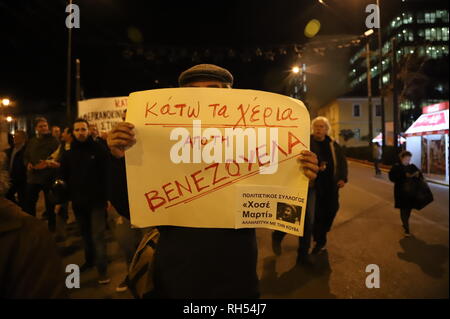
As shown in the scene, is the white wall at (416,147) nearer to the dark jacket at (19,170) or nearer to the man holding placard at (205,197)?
the man holding placard at (205,197)

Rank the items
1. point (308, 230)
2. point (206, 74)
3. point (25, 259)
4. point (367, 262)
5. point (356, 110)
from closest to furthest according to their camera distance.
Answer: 1. point (25, 259)
2. point (206, 74)
3. point (308, 230)
4. point (367, 262)
5. point (356, 110)

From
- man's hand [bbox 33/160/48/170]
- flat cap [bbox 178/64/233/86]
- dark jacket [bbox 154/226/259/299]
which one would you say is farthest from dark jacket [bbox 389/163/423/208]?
man's hand [bbox 33/160/48/170]

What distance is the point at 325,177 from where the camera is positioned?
4133 millimetres

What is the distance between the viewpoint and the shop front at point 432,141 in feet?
42.3

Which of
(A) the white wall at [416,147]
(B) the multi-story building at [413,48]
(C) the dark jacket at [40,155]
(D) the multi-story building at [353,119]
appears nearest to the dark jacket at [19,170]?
(C) the dark jacket at [40,155]

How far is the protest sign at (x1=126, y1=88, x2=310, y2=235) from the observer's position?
1.47 metres

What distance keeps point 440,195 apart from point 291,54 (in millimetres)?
7143

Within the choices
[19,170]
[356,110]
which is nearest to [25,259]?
[19,170]

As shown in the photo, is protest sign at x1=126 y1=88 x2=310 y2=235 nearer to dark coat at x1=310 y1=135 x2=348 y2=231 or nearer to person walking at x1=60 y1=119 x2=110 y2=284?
person walking at x1=60 y1=119 x2=110 y2=284

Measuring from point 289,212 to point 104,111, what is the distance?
149 inches

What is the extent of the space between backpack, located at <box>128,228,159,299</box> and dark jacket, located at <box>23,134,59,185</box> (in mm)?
3573

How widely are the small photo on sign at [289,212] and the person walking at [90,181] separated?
8.31ft

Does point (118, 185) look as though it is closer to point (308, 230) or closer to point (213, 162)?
point (213, 162)
